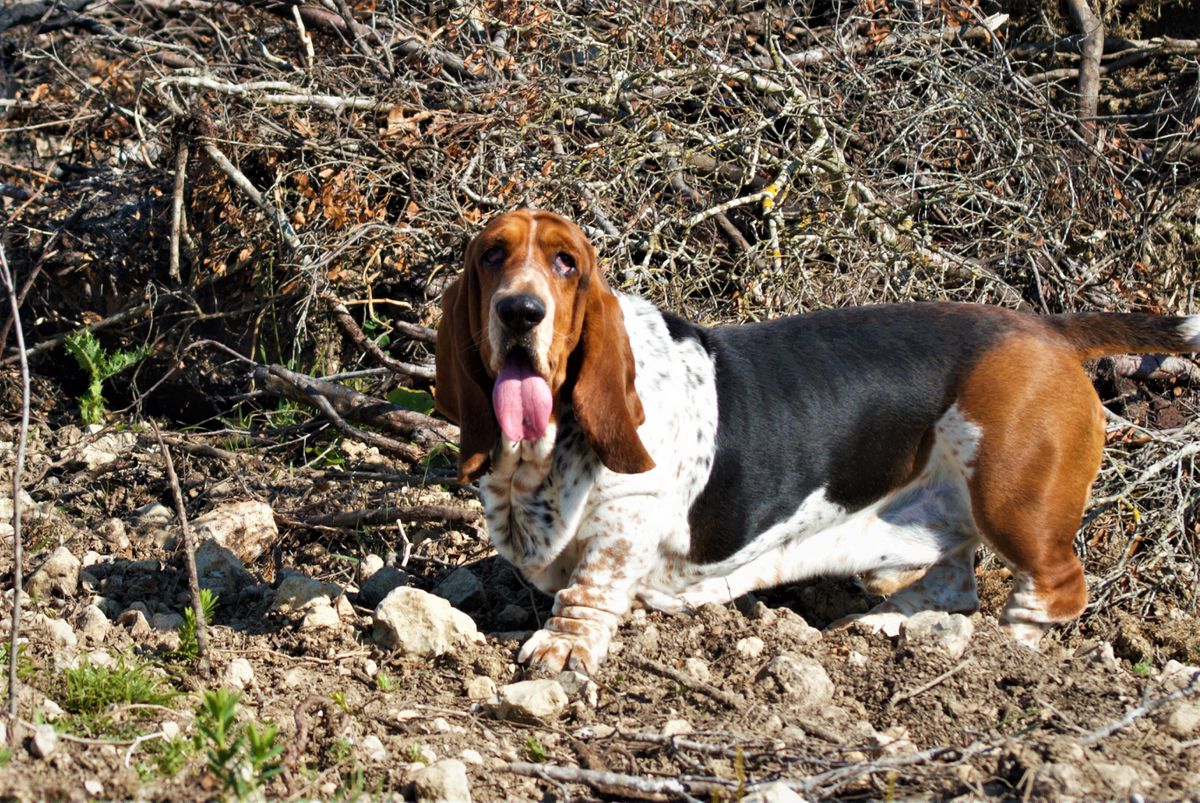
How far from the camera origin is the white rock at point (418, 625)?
12.5 ft

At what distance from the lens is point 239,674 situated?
3.52 m

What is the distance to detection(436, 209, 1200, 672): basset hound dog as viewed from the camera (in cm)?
382

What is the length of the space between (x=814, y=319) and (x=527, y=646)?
1.53 metres

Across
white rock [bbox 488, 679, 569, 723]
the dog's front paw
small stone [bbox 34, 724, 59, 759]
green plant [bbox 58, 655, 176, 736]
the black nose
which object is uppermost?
the black nose

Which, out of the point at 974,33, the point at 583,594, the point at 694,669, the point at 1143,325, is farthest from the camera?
the point at 974,33

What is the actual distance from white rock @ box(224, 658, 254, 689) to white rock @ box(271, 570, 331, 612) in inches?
19.8

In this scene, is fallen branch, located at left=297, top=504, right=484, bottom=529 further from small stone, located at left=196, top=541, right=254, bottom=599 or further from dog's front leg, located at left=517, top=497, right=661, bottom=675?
dog's front leg, located at left=517, top=497, right=661, bottom=675

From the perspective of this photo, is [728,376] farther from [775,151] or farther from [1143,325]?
[775,151]

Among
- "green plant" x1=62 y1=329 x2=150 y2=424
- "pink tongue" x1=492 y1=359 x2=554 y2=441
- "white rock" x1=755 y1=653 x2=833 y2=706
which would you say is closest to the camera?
"white rock" x1=755 y1=653 x2=833 y2=706

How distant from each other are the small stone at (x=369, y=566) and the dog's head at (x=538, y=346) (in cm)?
94

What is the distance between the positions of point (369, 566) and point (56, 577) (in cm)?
105

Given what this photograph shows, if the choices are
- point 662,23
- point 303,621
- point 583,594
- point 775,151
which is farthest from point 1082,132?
point 303,621

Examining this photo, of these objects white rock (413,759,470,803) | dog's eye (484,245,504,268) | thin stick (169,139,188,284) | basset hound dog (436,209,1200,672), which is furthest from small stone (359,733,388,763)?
thin stick (169,139,188,284)

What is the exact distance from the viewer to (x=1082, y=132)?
6.64 m
